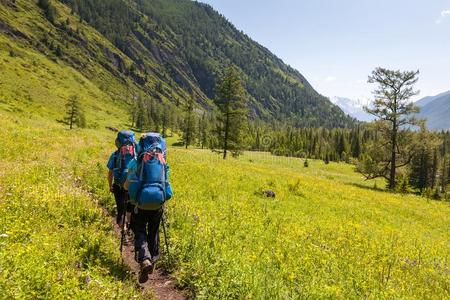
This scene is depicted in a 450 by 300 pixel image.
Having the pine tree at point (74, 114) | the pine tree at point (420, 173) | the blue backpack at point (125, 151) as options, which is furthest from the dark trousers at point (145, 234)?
the pine tree at point (74, 114)

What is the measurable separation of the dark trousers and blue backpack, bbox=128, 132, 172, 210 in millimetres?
372

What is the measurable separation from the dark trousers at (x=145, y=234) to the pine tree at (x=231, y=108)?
125 ft

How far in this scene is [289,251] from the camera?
30.3 feet

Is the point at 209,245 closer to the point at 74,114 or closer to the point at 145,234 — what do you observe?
the point at 145,234

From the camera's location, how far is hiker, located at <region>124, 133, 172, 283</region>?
6.66 m

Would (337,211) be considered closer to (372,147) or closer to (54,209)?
(54,209)

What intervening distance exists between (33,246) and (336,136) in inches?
7350

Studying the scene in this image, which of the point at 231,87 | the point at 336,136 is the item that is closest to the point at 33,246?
the point at 231,87

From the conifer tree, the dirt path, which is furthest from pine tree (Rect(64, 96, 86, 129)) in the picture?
the dirt path

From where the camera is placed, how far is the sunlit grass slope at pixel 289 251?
695 cm

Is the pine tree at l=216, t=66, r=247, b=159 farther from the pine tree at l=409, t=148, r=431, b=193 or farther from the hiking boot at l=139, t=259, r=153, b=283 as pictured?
the pine tree at l=409, t=148, r=431, b=193

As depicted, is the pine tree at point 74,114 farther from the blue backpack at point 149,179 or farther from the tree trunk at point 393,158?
the blue backpack at point 149,179

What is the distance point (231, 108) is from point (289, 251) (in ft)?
125

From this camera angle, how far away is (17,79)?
117 metres
